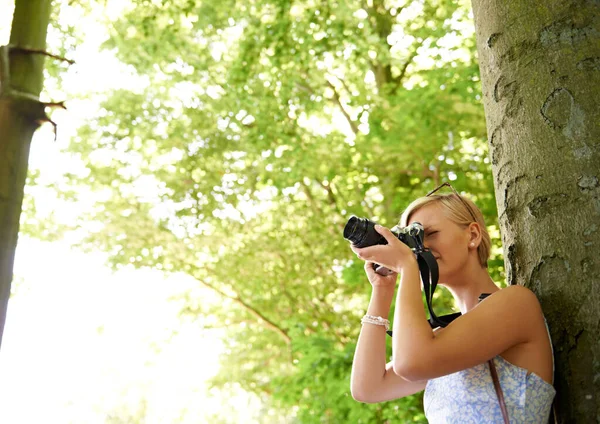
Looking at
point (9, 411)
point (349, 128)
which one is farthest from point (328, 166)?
point (9, 411)

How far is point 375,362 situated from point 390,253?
0.42m

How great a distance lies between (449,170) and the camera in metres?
6.78

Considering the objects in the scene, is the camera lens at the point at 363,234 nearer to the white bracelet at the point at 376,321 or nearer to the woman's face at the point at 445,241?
the woman's face at the point at 445,241

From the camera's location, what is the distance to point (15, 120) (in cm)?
261

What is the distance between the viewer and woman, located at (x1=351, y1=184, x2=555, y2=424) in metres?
1.46

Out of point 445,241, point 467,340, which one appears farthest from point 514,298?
point 445,241

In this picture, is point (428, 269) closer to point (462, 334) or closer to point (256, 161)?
point (462, 334)

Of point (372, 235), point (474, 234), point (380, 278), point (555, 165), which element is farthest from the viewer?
point (380, 278)

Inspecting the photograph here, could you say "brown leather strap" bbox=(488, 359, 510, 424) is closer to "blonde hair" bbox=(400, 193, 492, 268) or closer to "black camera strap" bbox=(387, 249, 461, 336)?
"black camera strap" bbox=(387, 249, 461, 336)

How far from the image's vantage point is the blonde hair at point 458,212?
178cm

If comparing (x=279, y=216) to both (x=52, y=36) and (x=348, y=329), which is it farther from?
(x=52, y=36)

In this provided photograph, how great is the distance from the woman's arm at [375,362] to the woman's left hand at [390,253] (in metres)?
0.26

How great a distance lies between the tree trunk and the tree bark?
1683 mm

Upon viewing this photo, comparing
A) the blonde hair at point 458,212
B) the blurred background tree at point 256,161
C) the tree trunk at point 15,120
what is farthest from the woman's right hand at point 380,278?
the blurred background tree at point 256,161
